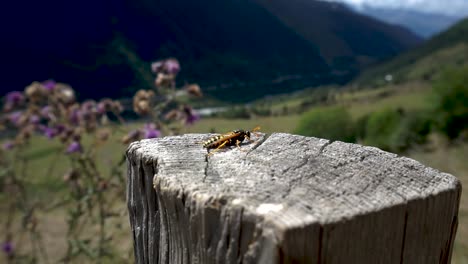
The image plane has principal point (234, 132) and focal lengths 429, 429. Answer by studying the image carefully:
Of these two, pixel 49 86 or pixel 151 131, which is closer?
pixel 151 131

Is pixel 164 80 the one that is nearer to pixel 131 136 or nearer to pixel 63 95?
pixel 131 136

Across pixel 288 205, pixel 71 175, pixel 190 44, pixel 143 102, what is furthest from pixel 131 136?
pixel 190 44

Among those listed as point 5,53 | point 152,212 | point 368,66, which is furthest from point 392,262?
point 368,66

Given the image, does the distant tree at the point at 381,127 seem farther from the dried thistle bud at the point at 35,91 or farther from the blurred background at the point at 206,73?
the dried thistle bud at the point at 35,91

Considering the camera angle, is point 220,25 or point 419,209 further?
point 220,25

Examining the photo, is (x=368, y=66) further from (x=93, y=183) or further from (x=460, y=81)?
(x=93, y=183)

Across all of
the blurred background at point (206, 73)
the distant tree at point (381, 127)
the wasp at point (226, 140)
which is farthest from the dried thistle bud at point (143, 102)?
the distant tree at point (381, 127)

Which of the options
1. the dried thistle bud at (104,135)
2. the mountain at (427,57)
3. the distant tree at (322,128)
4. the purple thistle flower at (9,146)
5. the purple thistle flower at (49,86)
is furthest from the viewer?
the mountain at (427,57)
